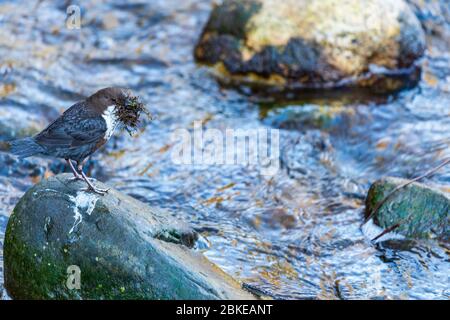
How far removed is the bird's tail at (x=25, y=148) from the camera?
4.61 meters

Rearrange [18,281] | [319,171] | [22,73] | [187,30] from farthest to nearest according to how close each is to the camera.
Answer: [187,30] → [22,73] → [319,171] → [18,281]

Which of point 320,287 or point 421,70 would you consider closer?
point 320,287

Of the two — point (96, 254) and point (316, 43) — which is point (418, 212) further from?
point (316, 43)

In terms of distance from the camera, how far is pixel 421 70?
8.56 meters

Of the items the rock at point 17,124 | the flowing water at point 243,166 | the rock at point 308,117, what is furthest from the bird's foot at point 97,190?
the rock at point 308,117

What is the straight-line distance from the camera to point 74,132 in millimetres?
4551

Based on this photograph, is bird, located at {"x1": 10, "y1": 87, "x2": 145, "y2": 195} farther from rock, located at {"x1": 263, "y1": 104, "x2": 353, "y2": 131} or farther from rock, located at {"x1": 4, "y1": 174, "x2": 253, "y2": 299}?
rock, located at {"x1": 263, "y1": 104, "x2": 353, "y2": 131}

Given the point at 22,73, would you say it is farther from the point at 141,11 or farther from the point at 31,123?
the point at 141,11

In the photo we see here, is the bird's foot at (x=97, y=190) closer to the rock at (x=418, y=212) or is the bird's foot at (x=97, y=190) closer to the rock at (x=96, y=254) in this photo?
the rock at (x=96, y=254)

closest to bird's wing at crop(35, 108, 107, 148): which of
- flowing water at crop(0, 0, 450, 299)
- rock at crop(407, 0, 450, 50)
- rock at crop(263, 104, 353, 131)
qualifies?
flowing water at crop(0, 0, 450, 299)

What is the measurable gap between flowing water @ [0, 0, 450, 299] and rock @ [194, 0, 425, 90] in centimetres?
33
